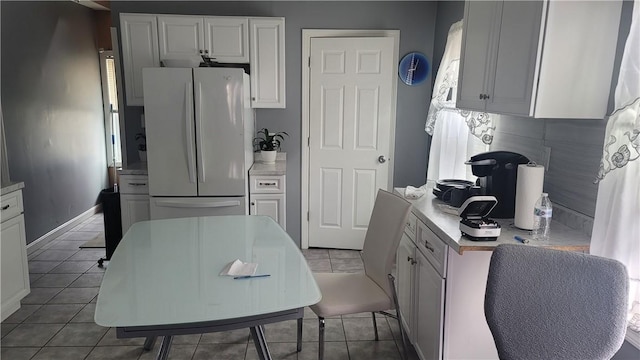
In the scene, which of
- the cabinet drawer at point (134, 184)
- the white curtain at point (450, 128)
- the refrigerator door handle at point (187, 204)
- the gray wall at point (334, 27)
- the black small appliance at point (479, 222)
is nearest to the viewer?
the black small appliance at point (479, 222)

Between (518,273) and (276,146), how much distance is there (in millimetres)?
3093

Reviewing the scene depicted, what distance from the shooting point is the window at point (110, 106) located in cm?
584

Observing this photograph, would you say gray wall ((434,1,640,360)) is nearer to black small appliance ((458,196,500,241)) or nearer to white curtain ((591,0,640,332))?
white curtain ((591,0,640,332))

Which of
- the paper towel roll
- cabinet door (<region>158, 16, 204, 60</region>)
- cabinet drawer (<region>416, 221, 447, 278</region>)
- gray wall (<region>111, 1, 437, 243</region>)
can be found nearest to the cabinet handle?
cabinet drawer (<region>416, 221, 447, 278</region>)

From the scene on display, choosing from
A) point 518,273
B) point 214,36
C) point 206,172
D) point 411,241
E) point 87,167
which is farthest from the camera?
point 87,167

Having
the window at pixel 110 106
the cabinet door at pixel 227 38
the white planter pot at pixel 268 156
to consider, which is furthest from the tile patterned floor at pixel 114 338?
the window at pixel 110 106

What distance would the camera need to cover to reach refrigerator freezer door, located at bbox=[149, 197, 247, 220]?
3.56 m

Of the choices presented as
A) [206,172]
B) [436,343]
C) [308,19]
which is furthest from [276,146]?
[436,343]

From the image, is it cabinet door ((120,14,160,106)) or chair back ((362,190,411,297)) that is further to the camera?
cabinet door ((120,14,160,106))

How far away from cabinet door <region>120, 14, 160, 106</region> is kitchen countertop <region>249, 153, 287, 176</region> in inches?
46.4

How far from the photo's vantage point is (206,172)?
353cm

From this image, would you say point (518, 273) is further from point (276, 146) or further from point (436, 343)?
point (276, 146)

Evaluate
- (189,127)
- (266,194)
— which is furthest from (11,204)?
(266,194)

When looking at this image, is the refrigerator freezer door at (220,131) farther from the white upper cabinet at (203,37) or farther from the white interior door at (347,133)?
the white interior door at (347,133)
